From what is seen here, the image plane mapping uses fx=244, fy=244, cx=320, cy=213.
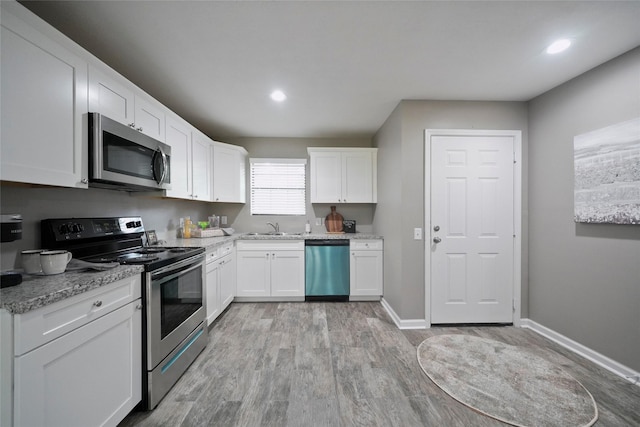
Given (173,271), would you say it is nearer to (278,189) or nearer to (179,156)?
(179,156)

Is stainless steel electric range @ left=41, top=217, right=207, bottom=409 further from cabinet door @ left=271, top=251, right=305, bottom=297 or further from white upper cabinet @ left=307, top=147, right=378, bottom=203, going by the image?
white upper cabinet @ left=307, top=147, right=378, bottom=203

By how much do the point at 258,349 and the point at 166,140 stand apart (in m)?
2.20

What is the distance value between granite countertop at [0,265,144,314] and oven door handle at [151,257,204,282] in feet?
0.63

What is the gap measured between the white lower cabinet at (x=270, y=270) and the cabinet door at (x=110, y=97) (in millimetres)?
2029

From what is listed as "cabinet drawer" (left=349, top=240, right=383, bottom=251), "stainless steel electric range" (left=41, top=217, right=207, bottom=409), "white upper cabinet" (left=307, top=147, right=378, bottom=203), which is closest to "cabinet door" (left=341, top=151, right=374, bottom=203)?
"white upper cabinet" (left=307, top=147, right=378, bottom=203)

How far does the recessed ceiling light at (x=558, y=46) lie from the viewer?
1.77m

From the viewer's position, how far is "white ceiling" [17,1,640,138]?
1.49 metres

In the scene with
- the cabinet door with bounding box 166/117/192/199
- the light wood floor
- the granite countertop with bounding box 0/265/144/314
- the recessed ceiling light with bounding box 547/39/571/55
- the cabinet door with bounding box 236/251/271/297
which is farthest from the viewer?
the cabinet door with bounding box 236/251/271/297

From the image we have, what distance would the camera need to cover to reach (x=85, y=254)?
174 cm

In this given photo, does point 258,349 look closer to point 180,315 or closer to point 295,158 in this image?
point 180,315

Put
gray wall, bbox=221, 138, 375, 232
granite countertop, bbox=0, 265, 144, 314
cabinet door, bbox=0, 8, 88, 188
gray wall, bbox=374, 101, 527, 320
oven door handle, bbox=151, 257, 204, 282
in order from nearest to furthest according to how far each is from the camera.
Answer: granite countertop, bbox=0, 265, 144, 314 < cabinet door, bbox=0, 8, 88, 188 < oven door handle, bbox=151, 257, 204, 282 < gray wall, bbox=374, 101, 527, 320 < gray wall, bbox=221, 138, 375, 232

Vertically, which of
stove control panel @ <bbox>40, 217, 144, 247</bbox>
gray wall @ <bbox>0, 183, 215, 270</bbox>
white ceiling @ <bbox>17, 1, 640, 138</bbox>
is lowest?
stove control panel @ <bbox>40, 217, 144, 247</bbox>

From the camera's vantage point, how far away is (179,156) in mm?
2641

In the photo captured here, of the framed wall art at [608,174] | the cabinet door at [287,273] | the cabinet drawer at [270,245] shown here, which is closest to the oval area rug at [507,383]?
the framed wall art at [608,174]
